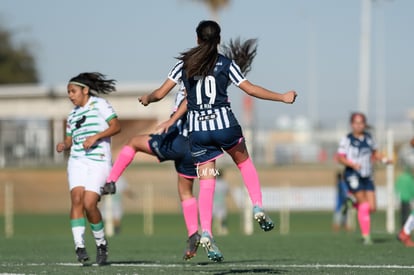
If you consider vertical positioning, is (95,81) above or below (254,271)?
above

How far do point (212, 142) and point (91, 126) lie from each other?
7.47 ft

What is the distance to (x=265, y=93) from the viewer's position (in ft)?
33.6

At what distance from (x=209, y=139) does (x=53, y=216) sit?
30.6 meters

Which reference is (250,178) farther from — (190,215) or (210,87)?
(190,215)

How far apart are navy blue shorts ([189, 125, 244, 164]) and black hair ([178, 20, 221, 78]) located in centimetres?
58

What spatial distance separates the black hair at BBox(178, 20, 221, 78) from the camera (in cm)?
1028

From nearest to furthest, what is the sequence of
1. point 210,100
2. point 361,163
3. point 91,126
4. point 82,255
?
point 210,100 → point 82,255 → point 91,126 → point 361,163

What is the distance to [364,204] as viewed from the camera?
1750cm

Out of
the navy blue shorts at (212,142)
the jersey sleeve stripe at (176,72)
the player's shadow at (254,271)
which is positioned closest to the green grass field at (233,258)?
the player's shadow at (254,271)

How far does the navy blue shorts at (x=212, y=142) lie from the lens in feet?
34.1

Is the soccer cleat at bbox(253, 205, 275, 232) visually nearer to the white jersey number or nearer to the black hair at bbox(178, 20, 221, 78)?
the white jersey number

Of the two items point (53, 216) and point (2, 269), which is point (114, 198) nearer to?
point (53, 216)

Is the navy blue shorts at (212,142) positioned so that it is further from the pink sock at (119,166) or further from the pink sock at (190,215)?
the pink sock at (119,166)

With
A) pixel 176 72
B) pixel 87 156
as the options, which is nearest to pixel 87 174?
pixel 87 156
